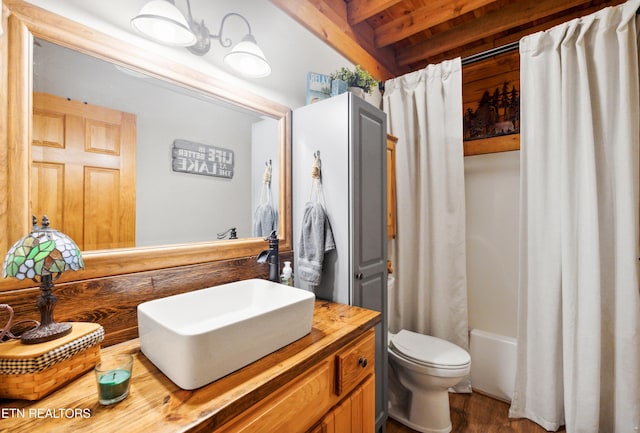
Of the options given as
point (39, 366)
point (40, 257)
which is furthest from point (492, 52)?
point (39, 366)

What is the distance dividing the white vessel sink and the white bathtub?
1.75 metres

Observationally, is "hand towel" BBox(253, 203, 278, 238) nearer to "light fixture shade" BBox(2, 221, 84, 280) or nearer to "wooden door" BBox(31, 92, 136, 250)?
"wooden door" BBox(31, 92, 136, 250)

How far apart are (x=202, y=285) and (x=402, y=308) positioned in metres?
1.60

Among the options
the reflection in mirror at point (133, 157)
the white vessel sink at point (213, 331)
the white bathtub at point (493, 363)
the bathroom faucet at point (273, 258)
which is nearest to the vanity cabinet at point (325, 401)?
the white vessel sink at point (213, 331)

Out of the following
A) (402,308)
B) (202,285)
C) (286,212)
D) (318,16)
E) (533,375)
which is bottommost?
(533,375)

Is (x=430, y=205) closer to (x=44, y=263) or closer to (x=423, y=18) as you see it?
(x=423, y=18)

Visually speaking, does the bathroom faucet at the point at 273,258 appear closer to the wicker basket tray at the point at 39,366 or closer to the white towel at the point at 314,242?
the white towel at the point at 314,242

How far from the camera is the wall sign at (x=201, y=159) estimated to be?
4.00 ft

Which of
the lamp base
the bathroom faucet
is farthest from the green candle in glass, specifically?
the bathroom faucet

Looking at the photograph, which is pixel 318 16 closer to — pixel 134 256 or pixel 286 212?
pixel 286 212

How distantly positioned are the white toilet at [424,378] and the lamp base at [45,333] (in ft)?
5.23

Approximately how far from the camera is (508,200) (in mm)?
2215

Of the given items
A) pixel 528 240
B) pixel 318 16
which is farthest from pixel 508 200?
pixel 318 16

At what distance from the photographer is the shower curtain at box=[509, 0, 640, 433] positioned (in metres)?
1.55
